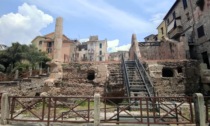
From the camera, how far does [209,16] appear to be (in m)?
18.9

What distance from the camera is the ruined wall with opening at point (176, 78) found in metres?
15.9

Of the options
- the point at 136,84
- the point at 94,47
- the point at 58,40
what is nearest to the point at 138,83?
the point at 136,84

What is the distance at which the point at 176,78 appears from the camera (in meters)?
16.2

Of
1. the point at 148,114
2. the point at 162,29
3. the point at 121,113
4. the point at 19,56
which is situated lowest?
the point at 121,113

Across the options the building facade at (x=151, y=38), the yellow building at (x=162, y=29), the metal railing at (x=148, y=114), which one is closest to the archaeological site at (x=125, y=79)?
the metal railing at (x=148, y=114)

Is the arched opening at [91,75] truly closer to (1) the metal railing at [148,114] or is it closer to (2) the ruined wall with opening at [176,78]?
(2) the ruined wall with opening at [176,78]

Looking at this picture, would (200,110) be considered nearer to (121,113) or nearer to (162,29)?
(121,113)

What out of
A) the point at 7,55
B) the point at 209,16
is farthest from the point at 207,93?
the point at 7,55

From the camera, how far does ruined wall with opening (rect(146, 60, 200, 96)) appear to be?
15.9 meters

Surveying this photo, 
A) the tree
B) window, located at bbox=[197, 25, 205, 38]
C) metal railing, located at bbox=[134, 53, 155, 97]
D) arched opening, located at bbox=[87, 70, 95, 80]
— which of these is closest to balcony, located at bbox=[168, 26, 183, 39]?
window, located at bbox=[197, 25, 205, 38]

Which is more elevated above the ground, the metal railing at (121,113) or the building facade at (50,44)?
the building facade at (50,44)

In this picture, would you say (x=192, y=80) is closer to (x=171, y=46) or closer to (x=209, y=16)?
(x=171, y=46)

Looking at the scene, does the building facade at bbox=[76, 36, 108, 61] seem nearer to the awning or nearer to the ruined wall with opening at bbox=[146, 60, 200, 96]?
the awning

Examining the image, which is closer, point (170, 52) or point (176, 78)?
point (176, 78)
